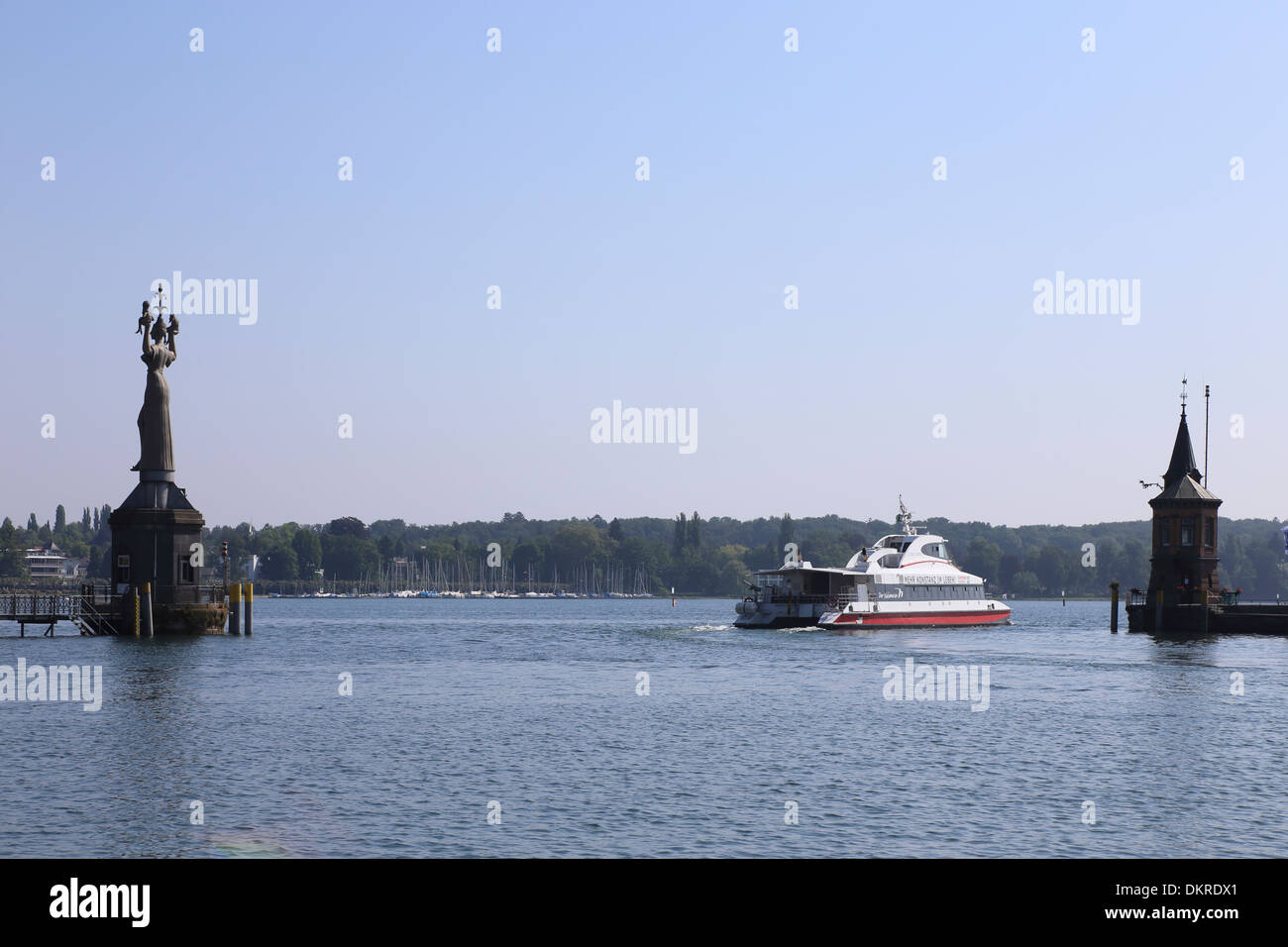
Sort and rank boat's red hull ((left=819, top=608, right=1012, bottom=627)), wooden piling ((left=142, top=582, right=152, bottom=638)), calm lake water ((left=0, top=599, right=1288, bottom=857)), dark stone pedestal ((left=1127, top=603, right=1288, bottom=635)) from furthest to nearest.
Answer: boat's red hull ((left=819, top=608, right=1012, bottom=627)) → dark stone pedestal ((left=1127, top=603, right=1288, bottom=635)) → wooden piling ((left=142, top=582, right=152, bottom=638)) → calm lake water ((left=0, top=599, right=1288, bottom=857))

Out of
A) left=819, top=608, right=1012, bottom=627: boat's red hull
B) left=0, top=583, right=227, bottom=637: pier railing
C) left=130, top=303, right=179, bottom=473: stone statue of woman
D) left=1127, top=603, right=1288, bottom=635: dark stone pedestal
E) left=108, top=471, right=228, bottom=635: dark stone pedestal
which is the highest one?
left=130, top=303, right=179, bottom=473: stone statue of woman

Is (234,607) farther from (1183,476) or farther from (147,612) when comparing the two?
(1183,476)

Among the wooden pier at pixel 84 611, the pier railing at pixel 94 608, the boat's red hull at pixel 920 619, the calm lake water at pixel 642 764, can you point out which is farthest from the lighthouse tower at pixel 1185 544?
the wooden pier at pixel 84 611

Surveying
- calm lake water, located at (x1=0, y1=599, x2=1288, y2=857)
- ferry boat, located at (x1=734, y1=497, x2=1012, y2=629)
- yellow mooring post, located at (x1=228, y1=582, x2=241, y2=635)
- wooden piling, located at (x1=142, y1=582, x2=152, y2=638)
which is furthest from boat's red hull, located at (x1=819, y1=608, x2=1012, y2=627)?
wooden piling, located at (x1=142, y1=582, x2=152, y2=638)

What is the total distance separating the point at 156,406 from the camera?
82.6 metres

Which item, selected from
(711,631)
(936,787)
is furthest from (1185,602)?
(936,787)

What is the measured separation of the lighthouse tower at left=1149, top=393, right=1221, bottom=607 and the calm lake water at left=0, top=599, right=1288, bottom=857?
2557 cm

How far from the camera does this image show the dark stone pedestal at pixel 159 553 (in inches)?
3147

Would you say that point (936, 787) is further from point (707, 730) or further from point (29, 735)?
point (29, 735)

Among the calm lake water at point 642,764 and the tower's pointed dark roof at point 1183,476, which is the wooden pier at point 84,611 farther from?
the tower's pointed dark roof at point 1183,476

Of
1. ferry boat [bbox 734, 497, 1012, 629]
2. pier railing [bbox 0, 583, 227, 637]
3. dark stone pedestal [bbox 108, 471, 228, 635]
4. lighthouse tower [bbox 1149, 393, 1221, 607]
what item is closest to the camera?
dark stone pedestal [bbox 108, 471, 228, 635]

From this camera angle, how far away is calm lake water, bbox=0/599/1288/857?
25.1 m

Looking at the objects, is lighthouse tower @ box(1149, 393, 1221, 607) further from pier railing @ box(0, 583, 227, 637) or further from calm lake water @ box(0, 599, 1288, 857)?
pier railing @ box(0, 583, 227, 637)

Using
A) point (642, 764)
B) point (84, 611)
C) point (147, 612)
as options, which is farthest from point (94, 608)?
point (642, 764)
